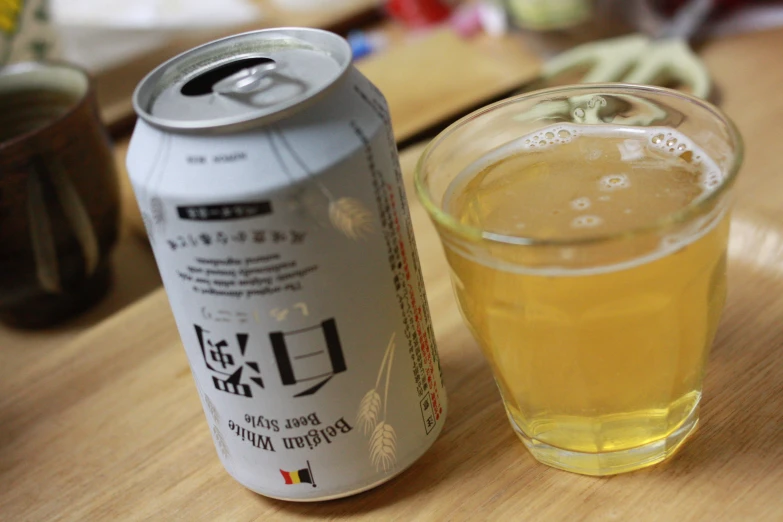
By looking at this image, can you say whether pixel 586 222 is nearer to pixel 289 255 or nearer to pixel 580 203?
pixel 580 203

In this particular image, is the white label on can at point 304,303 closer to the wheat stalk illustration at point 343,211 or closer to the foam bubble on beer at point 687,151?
the wheat stalk illustration at point 343,211

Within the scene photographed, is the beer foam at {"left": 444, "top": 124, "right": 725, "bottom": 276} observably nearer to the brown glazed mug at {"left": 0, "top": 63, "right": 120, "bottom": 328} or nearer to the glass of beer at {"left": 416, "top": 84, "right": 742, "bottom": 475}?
Answer: the glass of beer at {"left": 416, "top": 84, "right": 742, "bottom": 475}

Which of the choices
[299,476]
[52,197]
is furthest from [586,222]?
[52,197]

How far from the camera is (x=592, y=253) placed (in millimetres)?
488

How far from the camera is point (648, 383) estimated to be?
0.56 metres

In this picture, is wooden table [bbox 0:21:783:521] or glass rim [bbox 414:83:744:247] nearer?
glass rim [bbox 414:83:744:247]

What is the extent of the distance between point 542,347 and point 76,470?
401 mm

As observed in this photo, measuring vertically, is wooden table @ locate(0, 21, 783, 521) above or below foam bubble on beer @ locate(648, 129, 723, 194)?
below

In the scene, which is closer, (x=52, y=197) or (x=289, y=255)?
(x=289, y=255)

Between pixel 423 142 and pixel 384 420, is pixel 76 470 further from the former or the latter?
pixel 423 142

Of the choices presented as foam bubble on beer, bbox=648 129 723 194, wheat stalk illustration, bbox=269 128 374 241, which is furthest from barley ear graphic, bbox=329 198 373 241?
foam bubble on beer, bbox=648 129 723 194

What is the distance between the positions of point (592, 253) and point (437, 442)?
0.24m

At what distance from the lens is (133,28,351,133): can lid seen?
0.50 metres

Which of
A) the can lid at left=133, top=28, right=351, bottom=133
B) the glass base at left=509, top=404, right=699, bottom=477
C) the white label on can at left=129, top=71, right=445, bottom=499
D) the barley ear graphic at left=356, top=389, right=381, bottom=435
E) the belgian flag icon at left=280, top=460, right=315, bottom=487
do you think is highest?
the can lid at left=133, top=28, right=351, bottom=133
